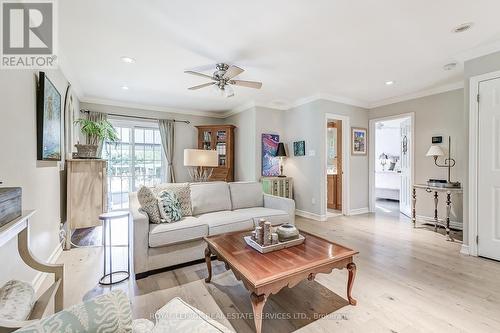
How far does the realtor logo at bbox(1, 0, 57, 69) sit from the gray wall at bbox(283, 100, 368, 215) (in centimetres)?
398

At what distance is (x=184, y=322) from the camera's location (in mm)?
662

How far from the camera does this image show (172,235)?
7.68 feet

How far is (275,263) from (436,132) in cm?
424

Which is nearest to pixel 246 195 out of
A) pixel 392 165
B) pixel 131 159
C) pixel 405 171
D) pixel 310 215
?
pixel 310 215

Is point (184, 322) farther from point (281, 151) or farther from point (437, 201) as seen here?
point (437, 201)

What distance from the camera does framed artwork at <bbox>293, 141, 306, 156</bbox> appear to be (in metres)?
4.77

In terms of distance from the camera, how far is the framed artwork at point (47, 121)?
2.16m

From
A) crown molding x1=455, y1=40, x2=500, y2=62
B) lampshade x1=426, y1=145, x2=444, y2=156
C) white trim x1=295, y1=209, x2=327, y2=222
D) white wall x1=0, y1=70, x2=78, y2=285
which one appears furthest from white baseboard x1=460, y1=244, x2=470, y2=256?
white wall x1=0, y1=70, x2=78, y2=285

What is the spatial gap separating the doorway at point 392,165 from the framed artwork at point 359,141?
0.54ft

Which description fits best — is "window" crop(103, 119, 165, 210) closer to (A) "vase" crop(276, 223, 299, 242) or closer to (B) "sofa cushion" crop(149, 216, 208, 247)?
(B) "sofa cushion" crop(149, 216, 208, 247)

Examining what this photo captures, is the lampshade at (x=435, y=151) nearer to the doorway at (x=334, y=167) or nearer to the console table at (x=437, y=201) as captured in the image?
the console table at (x=437, y=201)

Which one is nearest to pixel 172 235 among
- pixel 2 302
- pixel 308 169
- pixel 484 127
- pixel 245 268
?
pixel 245 268

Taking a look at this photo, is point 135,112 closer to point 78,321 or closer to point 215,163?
point 215,163

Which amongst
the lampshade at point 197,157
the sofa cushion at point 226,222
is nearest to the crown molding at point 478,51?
the sofa cushion at point 226,222
